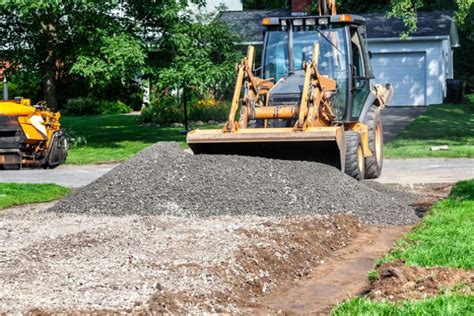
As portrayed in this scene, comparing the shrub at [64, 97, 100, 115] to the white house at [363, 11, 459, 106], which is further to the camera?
the shrub at [64, 97, 100, 115]

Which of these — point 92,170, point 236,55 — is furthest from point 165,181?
point 236,55

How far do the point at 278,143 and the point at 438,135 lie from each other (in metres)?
13.7

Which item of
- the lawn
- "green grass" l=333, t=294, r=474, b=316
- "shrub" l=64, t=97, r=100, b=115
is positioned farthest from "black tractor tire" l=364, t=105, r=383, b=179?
"shrub" l=64, t=97, r=100, b=115

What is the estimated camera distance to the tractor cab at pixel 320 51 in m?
16.6

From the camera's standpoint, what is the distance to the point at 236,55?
27.0 m

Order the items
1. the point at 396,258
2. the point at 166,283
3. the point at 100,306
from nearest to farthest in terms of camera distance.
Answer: the point at 100,306
the point at 166,283
the point at 396,258

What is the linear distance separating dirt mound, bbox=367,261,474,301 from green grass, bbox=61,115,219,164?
1601 cm

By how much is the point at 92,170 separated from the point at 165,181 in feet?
28.1

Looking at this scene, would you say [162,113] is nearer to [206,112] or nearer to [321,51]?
[206,112]

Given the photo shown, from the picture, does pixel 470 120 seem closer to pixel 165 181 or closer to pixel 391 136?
pixel 391 136

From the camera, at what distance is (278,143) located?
1520cm

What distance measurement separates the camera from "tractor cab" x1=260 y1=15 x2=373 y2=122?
54.4 ft

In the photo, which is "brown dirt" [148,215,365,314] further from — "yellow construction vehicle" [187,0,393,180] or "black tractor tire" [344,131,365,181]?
"black tractor tire" [344,131,365,181]

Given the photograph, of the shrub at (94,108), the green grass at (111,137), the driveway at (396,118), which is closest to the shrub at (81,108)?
the shrub at (94,108)
